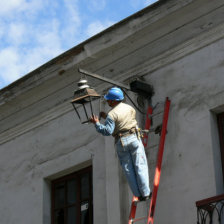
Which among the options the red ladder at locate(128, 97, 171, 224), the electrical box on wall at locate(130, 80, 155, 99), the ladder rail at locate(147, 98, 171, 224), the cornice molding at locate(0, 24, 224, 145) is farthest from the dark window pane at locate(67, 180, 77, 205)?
the ladder rail at locate(147, 98, 171, 224)

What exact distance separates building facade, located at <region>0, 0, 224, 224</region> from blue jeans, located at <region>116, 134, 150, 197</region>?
2.43 feet

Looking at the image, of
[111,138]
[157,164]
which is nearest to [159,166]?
[157,164]

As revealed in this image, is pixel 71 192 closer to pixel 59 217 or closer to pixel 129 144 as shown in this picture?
pixel 59 217

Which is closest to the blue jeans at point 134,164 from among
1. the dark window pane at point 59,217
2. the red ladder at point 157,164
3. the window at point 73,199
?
the red ladder at point 157,164

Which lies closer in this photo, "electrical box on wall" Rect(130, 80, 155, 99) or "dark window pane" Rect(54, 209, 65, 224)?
"electrical box on wall" Rect(130, 80, 155, 99)

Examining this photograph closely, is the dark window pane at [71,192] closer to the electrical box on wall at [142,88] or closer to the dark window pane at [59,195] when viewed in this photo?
the dark window pane at [59,195]

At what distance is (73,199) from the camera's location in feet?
36.0

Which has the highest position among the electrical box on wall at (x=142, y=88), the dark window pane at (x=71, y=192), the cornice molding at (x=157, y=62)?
the cornice molding at (x=157, y=62)

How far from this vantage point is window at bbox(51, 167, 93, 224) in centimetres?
1074

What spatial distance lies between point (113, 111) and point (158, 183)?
1049 mm

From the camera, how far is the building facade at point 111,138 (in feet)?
31.0

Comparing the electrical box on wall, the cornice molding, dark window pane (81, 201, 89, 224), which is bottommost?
dark window pane (81, 201, 89, 224)

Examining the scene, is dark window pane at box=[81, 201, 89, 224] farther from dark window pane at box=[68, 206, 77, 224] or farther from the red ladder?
the red ladder

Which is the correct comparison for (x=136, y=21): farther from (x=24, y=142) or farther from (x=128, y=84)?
(x=24, y=142)
